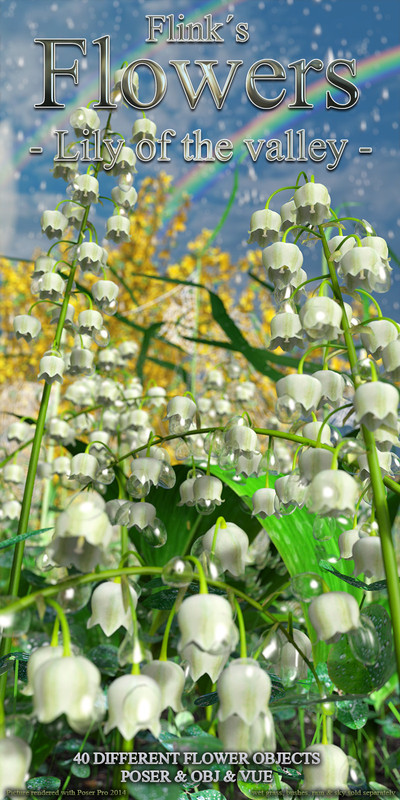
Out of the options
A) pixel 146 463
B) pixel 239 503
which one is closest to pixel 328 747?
pixel 146 463

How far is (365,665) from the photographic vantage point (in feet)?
1.24

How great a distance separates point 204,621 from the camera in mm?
250

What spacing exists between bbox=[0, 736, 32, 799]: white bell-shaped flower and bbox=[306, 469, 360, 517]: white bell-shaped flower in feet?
0.50

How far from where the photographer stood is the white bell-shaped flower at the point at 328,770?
30cm

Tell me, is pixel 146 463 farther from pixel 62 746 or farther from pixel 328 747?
pixel 62 746

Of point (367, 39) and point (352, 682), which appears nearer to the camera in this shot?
point (352, 682)

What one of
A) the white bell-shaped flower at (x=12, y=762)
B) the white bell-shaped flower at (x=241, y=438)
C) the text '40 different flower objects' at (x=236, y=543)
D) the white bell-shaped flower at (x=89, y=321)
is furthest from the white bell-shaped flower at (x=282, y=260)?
the white bell-shaped flower at (x=12, y=762)

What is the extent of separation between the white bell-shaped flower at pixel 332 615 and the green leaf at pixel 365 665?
0.10 m

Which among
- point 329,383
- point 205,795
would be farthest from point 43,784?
point 329,383

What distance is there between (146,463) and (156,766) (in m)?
0.19

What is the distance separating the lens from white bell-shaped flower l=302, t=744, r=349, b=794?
0.99 feet

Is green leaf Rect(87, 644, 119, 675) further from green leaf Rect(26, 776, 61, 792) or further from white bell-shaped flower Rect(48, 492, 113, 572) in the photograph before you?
white bell-shaped flower Rect(48, 492, 113, 572)

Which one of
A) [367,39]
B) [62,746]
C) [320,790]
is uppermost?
[367,39]

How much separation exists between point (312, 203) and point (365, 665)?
0.28 metres
